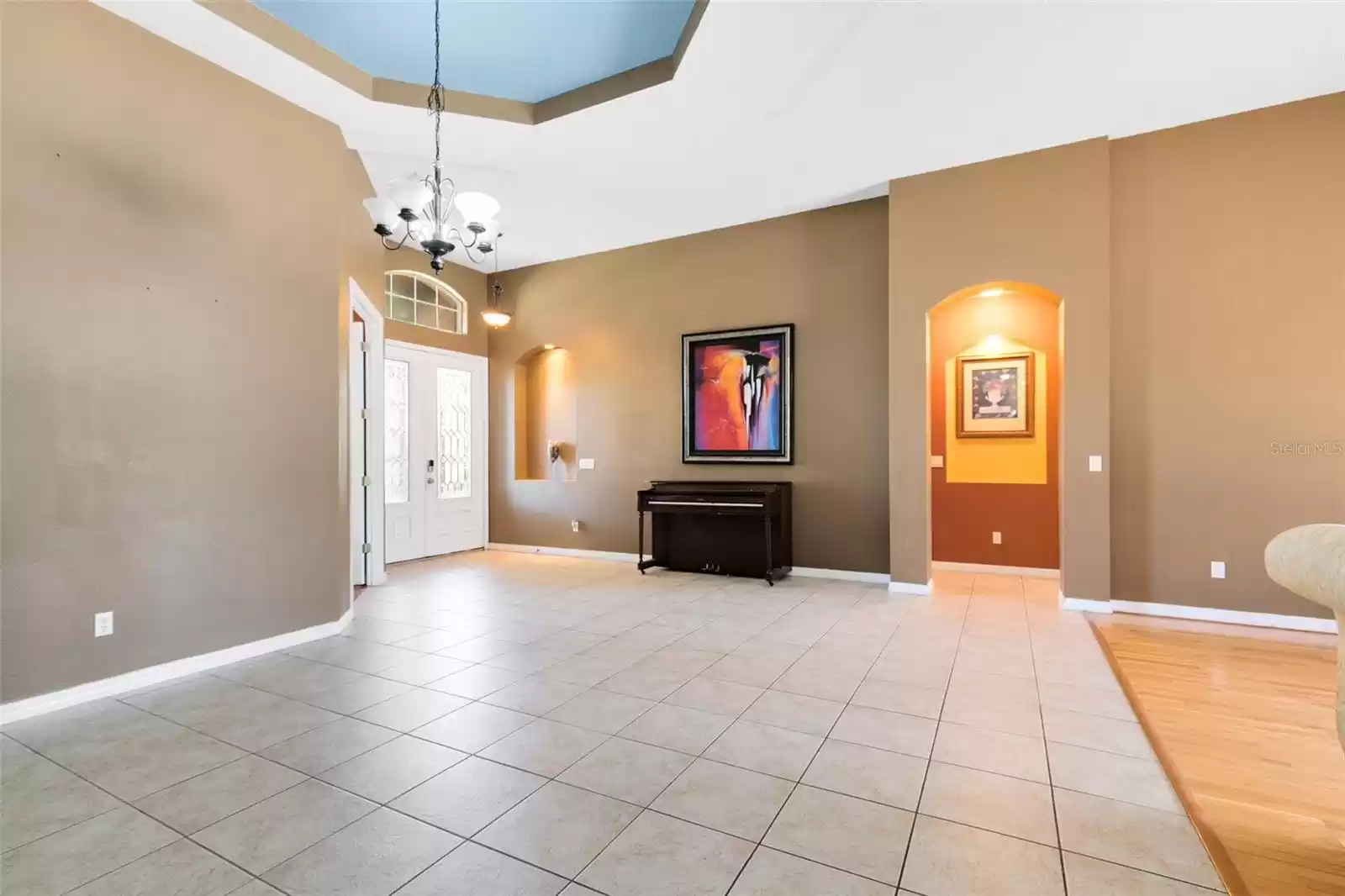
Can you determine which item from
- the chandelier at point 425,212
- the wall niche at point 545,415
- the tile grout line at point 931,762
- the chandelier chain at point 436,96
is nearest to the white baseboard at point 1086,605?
the tile grout line at point 931,762

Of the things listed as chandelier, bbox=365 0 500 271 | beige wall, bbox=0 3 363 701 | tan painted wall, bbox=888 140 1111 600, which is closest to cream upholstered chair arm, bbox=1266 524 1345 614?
tan painted wall, bbox=888 140 1111 600

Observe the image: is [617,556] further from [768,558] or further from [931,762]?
[931,762]

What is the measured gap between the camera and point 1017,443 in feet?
19.1

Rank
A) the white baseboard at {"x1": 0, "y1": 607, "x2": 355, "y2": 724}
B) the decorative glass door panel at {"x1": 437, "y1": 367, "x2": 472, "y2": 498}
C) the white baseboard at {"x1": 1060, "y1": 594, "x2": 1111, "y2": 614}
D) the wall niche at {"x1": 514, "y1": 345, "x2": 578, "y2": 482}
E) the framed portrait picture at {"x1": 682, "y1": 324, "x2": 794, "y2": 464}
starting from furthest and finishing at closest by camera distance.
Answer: the wall niche at {"x1": 514, "y1": 345, "x2": 578, "y2": 482}
the decorative glass door panel at {"x1": 437, "y1": 367, "x2": 472, "y2": 498}
the framed portrait picture at {"x1": 682, "y1": 324, "x2": 794, "y2": 464}
the white baseboard at {"x1": 1060, "y1": 594, "x2": 1111, "y2": 614}
the white baseboard at {"x1": 0, "y1": 607, "x2": 355, "y2": 724}

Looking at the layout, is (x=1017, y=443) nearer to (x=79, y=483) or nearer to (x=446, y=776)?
(x=446, y=776)

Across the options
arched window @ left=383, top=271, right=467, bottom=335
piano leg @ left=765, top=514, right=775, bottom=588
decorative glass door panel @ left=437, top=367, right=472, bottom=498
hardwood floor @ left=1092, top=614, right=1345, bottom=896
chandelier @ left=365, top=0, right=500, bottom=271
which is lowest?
hardwood floor @ left=1092, top=614, right=1345, bottom=896

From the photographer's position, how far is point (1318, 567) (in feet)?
4.82

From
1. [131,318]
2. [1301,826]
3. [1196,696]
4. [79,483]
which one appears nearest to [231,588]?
[79,483]

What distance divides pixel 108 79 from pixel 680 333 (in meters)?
4.35

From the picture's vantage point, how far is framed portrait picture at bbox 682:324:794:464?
223 inches

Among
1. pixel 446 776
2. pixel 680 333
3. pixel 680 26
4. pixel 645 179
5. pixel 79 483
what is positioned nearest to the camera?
pixel 446 776

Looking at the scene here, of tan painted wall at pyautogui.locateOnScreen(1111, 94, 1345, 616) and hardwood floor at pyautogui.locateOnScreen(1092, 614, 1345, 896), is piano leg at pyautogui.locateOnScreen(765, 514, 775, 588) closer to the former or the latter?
hardwood floor at pyautogui.locateOnScreen(1092, 614, 1345, 896)

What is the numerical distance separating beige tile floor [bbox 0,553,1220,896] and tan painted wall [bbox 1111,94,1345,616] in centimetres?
132

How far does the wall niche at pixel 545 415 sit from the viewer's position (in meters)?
7.03
